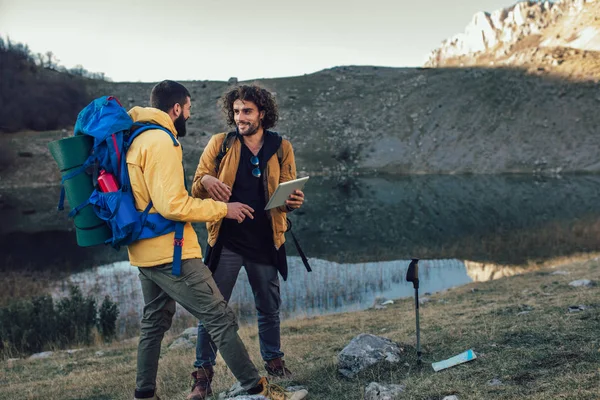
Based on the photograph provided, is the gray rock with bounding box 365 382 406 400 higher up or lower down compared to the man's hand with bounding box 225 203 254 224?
lower down

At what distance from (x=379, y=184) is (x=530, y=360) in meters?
41.9

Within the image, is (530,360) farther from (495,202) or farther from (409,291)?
(495,202)

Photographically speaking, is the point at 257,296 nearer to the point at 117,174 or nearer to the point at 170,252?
the point at 170,252

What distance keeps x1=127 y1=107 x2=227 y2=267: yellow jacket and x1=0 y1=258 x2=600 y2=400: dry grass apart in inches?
73.8

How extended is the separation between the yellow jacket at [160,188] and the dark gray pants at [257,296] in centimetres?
98

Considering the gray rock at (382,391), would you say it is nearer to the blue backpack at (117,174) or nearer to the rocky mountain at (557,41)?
the blue backpack at (117,174)

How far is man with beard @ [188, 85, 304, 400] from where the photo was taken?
495cm

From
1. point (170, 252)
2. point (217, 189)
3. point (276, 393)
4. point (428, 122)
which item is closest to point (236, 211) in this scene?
point (217, 189)

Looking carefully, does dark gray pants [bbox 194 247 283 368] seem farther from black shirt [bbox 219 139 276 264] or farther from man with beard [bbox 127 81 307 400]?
man with beard [bbox 127 81 307 400]

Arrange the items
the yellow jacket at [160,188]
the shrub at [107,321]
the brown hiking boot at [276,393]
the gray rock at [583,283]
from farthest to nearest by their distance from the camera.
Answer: the shrub at [107,321]
the gray rock at [583,283]
the brown hiking boot at [276,393]
the yellow jacket at [160,188]

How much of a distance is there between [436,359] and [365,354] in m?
0.78

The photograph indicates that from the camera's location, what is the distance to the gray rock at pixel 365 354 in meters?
5.03

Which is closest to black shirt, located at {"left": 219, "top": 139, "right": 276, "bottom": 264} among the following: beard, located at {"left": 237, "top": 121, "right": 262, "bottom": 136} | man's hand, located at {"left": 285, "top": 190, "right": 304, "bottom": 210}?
beard, located at {"left": 237, "top": 121, "right": 262, "bottom": 136}

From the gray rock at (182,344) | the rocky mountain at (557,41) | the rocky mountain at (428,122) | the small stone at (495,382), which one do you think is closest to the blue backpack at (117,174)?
the small stone at (495,382)
